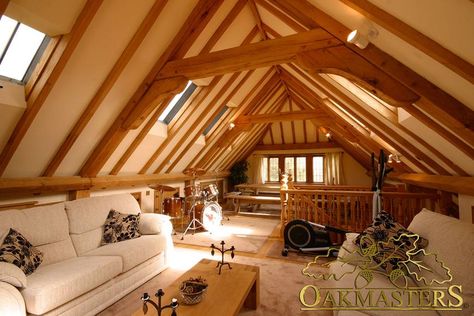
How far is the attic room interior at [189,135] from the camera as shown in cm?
167

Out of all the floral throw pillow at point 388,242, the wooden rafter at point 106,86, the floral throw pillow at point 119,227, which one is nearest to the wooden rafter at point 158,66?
the wooden rafter at point 106,86

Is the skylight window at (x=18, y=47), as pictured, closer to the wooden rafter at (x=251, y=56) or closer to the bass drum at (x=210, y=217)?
the wooden rafter at (x=251, y=56)

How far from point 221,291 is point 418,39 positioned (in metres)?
2.33

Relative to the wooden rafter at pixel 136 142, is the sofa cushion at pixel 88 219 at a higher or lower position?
lower

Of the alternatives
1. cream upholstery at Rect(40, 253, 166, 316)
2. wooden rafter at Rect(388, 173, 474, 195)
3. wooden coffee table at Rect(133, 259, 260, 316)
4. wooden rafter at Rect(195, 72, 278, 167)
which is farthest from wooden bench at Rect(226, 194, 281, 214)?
wooden coffee table at Rect(133, 259, 260, 316)

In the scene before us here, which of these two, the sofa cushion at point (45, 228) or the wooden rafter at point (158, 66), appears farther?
the wooden rafter at point (158, 66)

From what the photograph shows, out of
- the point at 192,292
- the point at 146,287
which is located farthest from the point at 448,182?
the point at 146,287

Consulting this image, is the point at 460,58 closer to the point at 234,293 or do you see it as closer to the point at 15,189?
the point at 234,293

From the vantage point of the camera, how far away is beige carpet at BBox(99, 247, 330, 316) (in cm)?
242

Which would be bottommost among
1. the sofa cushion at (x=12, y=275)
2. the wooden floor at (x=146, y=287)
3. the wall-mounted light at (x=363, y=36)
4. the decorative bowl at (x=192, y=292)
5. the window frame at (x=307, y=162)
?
the wooden floor at (x=146, y=287)

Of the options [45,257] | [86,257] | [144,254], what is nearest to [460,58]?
[144,254]

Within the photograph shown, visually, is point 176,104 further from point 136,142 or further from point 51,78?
point 51,78

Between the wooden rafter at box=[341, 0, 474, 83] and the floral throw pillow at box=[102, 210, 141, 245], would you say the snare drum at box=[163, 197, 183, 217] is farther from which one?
the wooden rafter at box=[341, 0, 474, 83]

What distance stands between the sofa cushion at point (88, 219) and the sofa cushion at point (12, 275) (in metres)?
0.91
